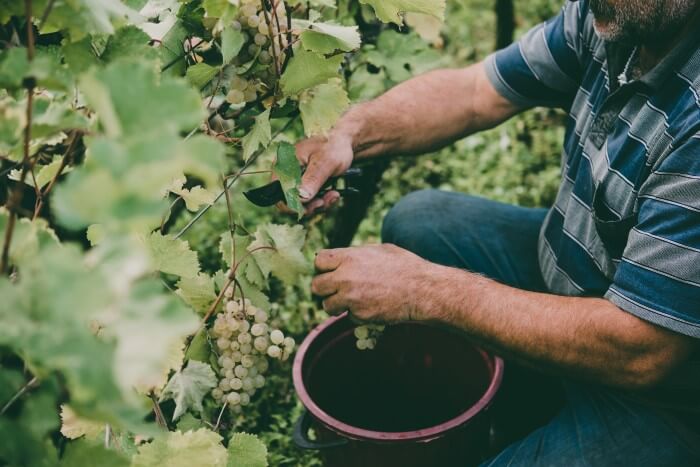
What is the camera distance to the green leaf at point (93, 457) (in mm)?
852

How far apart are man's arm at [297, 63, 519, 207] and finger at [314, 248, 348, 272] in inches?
14.0

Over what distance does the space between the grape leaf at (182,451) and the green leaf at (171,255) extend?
12.2 inches

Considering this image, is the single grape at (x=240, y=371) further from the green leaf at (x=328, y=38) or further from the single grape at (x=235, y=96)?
the green leaf at (x=328, y=38)

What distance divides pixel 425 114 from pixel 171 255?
3.87ft

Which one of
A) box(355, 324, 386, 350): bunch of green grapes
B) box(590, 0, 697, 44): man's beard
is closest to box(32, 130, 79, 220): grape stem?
box(355, 324, 386, 350): bunch of green grapes

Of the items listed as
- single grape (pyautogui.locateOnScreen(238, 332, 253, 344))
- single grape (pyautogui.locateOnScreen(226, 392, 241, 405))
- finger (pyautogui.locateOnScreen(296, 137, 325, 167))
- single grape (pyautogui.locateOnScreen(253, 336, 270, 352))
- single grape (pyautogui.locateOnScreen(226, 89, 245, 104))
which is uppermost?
single grape (pyautogui.locateOnScreen(226, 89, 245, 104))

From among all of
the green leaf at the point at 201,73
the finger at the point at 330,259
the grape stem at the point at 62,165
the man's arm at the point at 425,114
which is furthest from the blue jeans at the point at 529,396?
the grape stem at the point at 62,165

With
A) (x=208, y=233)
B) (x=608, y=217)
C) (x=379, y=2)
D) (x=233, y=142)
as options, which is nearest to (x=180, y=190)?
(x=233, y=142)

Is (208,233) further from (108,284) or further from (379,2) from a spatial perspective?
(108,284)

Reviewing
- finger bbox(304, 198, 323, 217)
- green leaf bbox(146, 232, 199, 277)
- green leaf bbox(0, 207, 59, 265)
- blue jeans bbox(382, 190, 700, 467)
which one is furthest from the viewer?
finger bbox(304, 198, 323, 217)

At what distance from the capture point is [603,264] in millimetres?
1775

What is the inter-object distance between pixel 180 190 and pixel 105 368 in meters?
0.90

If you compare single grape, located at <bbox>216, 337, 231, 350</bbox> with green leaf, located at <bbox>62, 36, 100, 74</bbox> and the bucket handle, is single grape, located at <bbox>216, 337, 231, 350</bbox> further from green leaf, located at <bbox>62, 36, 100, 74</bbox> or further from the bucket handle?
green leaf, located at <bbox>62, 36, 100, 74</bbox>

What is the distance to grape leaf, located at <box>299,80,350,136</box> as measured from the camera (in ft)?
4.91
